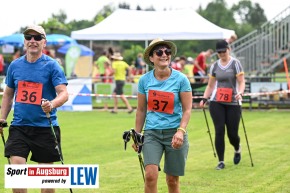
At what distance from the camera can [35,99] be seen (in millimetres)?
8852

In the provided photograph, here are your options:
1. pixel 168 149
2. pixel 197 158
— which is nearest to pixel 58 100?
pixel 168 149

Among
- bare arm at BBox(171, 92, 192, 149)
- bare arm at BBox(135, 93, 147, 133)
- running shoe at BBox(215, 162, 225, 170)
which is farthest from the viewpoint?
running shoe at BBox(215, 162, 225, 170)

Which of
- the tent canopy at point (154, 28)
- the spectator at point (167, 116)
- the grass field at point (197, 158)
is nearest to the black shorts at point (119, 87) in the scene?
the grass field at point (197, 158)

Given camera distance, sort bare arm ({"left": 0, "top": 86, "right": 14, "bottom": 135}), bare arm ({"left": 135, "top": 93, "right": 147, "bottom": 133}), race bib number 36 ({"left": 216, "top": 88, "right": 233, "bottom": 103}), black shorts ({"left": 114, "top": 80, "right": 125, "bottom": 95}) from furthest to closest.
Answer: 1. black shorts ({"left": 114, "top": 80, "right": 125, "bottom": 95})
2. race bib number 36 ({"left": 216, "top": 88, "right": 233, "bottom": 103})
3. bare arm ({"left": 135, "top": 93, "right": 147, "bottom": 133})
4. bare arm ({"left": 0, "top": 86, "right": 14, "bottom": 135})

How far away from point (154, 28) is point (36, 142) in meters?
25.6

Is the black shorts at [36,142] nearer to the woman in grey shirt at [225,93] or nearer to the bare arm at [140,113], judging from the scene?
the bare arm at [140,113]

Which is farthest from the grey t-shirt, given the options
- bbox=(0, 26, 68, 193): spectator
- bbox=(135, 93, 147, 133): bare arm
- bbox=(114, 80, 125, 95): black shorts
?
bbox=(114, 80, 125, 95): black shorts

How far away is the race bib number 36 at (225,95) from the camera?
1365 cm

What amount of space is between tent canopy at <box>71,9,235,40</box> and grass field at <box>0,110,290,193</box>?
8876 mm

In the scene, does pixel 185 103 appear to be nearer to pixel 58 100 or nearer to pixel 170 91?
pixel 170 91

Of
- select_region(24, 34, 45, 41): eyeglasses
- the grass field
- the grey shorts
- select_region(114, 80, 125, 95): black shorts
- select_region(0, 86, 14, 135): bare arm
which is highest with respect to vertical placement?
select_region(24, 34, 45, 41): eyeglasses

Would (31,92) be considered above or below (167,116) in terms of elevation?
above

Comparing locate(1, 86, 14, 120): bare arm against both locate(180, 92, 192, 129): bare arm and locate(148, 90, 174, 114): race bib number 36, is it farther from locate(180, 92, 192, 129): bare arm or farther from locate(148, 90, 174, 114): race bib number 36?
locate(180, 92, 192, 129): bare arm

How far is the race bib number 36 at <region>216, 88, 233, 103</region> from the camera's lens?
13.6m
